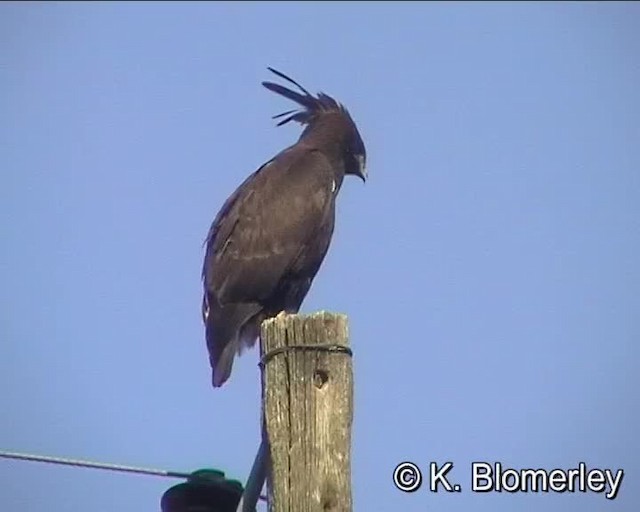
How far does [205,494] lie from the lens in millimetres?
4406

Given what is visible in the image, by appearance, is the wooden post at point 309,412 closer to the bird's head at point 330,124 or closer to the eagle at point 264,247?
the eagle at point 264,247

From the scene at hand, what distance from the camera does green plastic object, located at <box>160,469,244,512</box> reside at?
4.40m

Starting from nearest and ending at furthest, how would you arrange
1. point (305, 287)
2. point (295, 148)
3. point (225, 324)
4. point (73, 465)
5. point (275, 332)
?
point (275, 332)
point (73, 465)
point (225, 324)
point (305, 287)
point (295, 148)

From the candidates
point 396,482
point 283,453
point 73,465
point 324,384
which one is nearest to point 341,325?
point 324,384

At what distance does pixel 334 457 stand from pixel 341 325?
389mm

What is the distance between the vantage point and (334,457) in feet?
11.6

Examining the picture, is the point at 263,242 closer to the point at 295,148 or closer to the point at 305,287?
the point at 305,287

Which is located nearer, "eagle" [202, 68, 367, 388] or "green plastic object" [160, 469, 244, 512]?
"green plastic object" [160, 469, 244, 512]

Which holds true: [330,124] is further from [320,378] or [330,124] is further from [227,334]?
[320,378]

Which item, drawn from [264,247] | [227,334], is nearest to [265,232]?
[264,247]

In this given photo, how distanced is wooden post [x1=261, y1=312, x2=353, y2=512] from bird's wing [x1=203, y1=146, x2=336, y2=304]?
2833 mm
